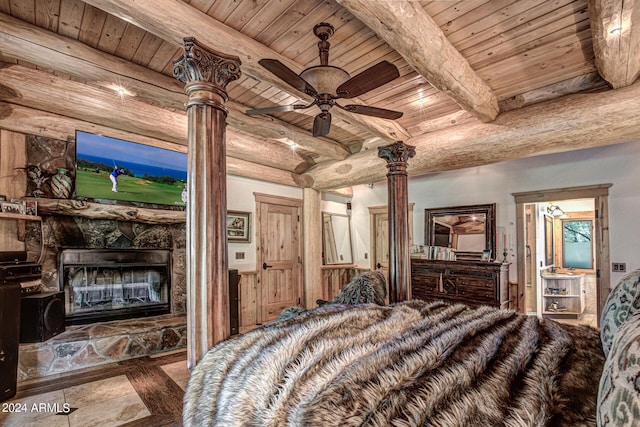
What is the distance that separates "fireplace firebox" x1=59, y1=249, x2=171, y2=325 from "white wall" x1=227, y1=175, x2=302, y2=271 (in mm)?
992

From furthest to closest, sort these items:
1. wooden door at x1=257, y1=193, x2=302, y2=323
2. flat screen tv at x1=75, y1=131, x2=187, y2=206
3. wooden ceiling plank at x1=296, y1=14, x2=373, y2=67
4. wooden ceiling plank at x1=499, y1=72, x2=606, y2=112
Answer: wooden door at x1=257, y1=193, x2=302, y2=323 → flat screen tv at x1=75, y1=131, x2=187, y2=206 → wooden ceiling plank at x1=499, y1=72, x2=606, y2=112 → wooden ceiling plank at x1=296, y1=14, x2=373, y2=67

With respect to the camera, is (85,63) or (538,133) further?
(538,133)

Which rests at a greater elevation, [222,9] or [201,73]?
[222,9]

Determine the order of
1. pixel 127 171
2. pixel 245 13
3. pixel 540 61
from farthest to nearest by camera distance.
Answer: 1. pixel 127 171
2. pixel 540 61
3. pixel 245 13

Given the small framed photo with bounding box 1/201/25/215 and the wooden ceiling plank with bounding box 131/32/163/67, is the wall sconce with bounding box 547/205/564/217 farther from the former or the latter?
the small framed photo with bounding box 1/201/25/215

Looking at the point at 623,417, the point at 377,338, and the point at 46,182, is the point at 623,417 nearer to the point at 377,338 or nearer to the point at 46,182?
the point at 377,338

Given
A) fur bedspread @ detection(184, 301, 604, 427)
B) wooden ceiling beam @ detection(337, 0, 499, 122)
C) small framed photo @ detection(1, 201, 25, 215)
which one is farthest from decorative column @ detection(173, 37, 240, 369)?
small framed photo @ detection(1, 201, 25, 215)

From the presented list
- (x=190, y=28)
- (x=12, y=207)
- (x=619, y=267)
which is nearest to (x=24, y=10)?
(x=190, y=28)

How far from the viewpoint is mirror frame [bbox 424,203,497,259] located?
492 centimetres

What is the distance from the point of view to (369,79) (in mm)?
2164

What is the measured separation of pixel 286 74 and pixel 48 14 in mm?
1685

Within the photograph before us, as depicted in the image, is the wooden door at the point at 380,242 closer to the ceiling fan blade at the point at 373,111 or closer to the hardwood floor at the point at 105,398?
the ceiling fan blade at the point at 373,111

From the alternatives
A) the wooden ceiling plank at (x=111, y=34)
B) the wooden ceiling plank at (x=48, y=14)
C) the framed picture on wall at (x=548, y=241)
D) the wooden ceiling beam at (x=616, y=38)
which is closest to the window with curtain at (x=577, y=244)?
the framed picture on wall at (x=548, y=241)

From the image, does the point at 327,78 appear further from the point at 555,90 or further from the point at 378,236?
the point at 378,236
